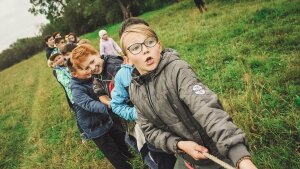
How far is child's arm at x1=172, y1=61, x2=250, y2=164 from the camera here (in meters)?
1.55

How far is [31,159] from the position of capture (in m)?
7.31

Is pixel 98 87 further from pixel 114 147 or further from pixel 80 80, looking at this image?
pixel 114 147

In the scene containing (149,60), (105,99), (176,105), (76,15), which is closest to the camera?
(176,105)

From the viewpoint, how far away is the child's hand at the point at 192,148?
5.94ft

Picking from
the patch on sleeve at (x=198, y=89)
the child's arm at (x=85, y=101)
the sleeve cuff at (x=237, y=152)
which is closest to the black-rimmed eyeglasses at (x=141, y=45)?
the patch on sleeve at (x=198, y=89)

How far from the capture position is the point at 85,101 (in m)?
4.22

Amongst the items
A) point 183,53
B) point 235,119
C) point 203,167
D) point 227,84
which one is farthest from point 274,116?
point 183,53

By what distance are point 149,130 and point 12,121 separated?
11.2 meters

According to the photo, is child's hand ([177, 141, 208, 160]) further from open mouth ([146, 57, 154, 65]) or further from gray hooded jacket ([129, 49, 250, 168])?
open mouth ([146, 57, 154, 65])

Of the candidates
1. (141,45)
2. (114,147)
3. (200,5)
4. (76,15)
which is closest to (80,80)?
(114,147)

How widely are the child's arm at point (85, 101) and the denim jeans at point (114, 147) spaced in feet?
1.79

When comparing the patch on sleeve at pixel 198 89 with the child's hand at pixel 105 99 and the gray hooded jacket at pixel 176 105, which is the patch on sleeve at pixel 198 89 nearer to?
the gray hooded jacket at pixel 176 105

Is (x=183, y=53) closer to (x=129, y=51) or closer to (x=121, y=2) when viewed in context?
(x=129, y=51)

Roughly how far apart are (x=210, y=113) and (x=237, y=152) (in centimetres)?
28
